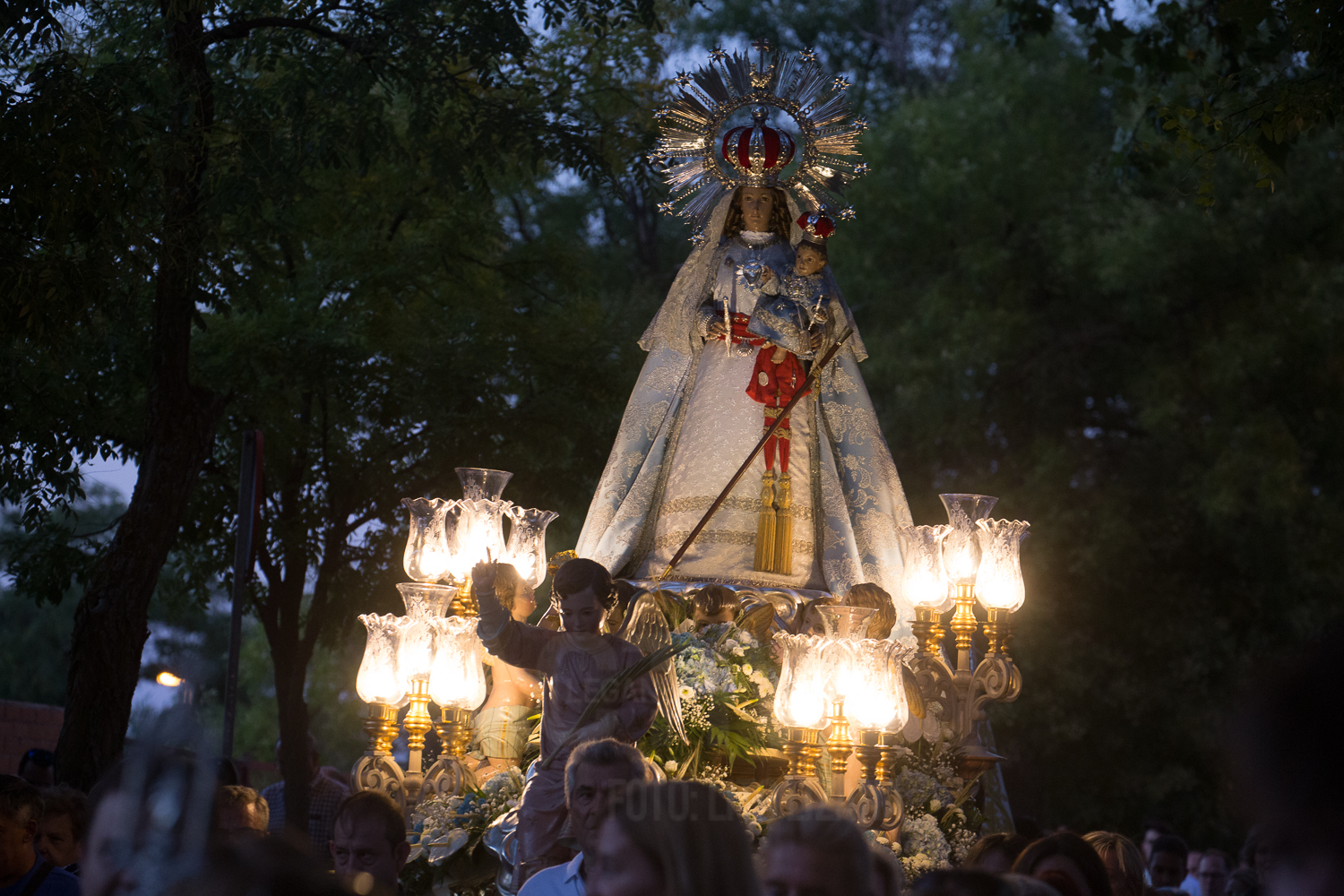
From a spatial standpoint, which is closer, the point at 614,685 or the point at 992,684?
the point at 614,685

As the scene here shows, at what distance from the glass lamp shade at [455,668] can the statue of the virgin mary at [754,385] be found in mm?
1679

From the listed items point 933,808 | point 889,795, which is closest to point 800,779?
point 889,795

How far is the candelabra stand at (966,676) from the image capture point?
798 centimetres

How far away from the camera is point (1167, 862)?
7.98m

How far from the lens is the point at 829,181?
9477 millimetres

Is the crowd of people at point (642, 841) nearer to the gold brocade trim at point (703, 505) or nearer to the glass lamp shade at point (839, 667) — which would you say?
the glass lamp shade at point (839, 667)

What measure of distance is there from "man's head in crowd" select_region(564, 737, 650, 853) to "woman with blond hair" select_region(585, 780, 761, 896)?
1.36m

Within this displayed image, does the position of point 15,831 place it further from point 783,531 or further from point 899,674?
point 783,531

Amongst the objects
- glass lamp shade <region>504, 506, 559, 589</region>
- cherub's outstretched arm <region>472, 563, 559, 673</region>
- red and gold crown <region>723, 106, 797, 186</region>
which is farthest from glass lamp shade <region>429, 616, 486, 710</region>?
red and gold crown <region>723, 106, 797, 186</region>

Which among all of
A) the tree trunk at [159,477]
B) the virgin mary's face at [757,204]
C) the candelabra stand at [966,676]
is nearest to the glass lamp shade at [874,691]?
the candelabra stand at [966,676]

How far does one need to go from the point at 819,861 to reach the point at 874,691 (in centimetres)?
403

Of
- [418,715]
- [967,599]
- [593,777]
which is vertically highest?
[967,599]

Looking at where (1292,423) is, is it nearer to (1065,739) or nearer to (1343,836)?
(1065,739)

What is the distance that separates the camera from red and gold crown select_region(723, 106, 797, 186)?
913 cm
